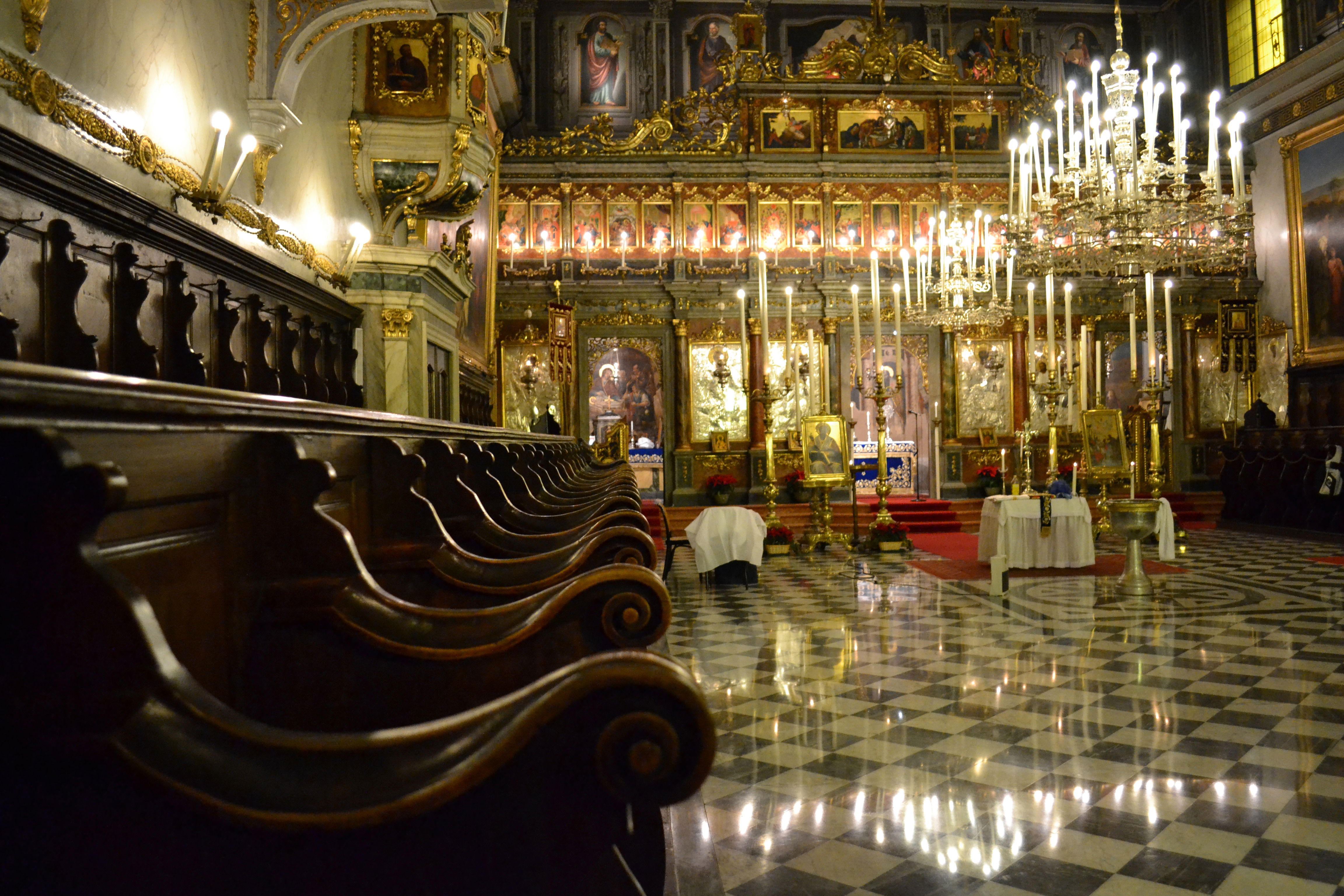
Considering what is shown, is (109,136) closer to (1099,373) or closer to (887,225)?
(1099,373)

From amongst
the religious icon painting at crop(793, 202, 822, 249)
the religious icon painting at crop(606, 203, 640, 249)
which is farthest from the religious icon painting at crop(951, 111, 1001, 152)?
the religious icon painting at crop(606, 203, 640, 249)

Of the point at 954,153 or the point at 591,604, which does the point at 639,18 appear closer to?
the point at 954,153

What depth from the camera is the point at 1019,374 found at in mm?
16891

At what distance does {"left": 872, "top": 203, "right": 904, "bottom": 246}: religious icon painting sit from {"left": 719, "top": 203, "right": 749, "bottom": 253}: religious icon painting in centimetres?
245

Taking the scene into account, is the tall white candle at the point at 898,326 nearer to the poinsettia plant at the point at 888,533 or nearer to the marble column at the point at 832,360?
the poinsettia plant at the point at 888,533

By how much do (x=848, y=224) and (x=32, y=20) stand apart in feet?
47.8

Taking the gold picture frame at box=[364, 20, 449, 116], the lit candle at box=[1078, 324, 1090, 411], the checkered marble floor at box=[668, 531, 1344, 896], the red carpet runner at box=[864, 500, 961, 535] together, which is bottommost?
the checkered marble floor at box=[668, 531, 1344, 896]

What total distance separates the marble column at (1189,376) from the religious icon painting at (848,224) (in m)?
6.66

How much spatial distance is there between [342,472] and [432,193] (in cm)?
682

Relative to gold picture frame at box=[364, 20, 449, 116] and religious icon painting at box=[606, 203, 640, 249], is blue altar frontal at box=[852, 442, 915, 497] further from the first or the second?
gold picture frame at box=[364, 20, 449, 116]

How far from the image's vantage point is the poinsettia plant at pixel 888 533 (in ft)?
37.4

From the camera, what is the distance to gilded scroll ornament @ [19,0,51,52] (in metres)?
3.68

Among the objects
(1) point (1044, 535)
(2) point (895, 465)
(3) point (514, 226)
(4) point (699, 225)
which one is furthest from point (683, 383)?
(1) point (1044, 535)

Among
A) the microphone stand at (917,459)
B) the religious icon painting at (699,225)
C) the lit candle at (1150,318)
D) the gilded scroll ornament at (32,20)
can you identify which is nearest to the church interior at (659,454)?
the gilded scroll ornament at (32,20)
